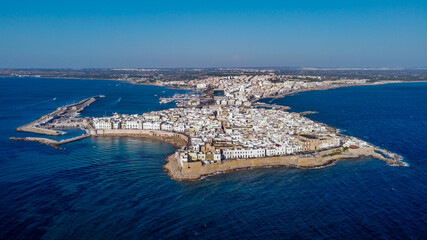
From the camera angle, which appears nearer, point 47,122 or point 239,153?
point 239,153

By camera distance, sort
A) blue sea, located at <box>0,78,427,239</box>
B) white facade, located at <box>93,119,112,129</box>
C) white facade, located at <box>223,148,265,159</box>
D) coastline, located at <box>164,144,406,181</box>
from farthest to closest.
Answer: white facade, located at <box>93,119,112,129</box> < white facade, located at <box>223,148,265,159</box> < coastline, located at <box>164,144,406,181</box> < blue sea, located at <box>0,78,427,239</box>

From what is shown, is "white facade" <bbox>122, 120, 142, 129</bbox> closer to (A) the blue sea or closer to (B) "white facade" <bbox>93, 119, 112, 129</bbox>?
(B) "white facade" <bbox>93, 119, 112, 129</bbox>

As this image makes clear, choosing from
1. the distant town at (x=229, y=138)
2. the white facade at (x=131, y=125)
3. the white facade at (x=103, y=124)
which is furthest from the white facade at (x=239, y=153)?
the white facade at (x=103, y=124)

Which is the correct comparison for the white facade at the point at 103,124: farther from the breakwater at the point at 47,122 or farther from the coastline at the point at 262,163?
the coastline at the point at 262,163

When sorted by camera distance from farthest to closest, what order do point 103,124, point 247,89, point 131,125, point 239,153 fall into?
1. point 247,89
2. point 131,125
3. point 103,124
4. point 239,153

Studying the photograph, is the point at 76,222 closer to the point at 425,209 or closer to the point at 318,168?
the point at 318,168

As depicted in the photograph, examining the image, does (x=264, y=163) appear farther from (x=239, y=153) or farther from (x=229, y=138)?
(x=229, y=138)

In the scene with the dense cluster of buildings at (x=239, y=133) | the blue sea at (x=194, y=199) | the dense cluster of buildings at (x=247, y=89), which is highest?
the dense cluster of buildings at (x=247, y=89)

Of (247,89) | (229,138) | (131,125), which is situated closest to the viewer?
(229,138)

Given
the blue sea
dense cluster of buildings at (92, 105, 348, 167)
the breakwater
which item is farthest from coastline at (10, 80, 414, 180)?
the breakwater

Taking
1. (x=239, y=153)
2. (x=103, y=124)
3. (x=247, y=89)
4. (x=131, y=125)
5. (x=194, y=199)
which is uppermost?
(x=247, y=89)

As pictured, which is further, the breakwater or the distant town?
the breakwater

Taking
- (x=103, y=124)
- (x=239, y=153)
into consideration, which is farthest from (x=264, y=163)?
(x=103, y=124)
